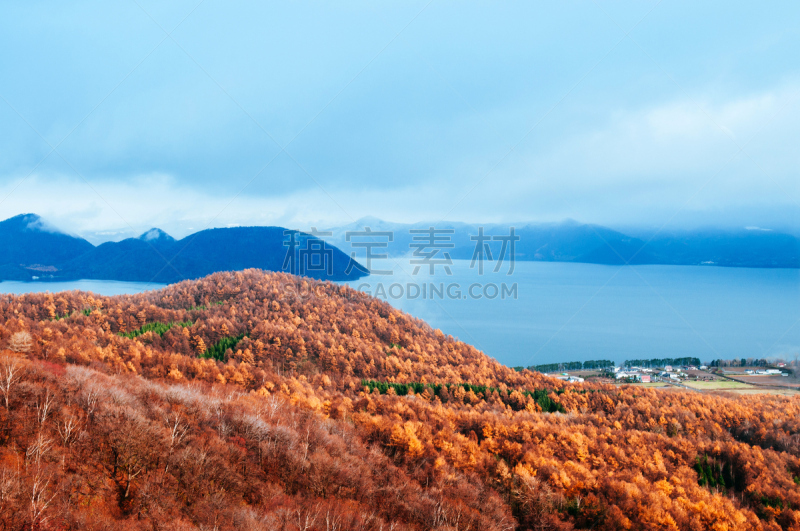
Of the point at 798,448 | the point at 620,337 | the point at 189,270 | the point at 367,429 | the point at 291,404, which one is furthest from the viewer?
the point at 189,270

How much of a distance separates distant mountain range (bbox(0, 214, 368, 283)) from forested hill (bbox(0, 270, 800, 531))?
85276 millimetres

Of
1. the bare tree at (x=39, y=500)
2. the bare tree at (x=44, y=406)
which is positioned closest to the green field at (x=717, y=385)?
the bare tree at (x=39, y=500)

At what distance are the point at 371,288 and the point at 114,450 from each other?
138425 mm

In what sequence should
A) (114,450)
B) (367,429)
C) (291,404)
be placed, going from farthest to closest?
(291,404) → (367,429) → (114,450)

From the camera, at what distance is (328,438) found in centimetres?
3297

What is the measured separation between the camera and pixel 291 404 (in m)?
46.4

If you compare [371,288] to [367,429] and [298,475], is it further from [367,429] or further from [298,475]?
[298,475]

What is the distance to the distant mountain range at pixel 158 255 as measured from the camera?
162m

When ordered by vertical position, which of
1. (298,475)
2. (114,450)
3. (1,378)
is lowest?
(298,475)

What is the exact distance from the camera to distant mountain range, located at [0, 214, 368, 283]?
532 ft

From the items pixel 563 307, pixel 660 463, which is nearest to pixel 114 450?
pixel 660 463

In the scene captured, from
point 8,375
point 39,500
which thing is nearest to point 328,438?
point 39,500

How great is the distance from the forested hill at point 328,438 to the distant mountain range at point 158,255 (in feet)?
280

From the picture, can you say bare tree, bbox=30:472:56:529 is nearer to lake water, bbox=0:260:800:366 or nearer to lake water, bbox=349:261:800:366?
lake water, bbox=0:260:800:366
